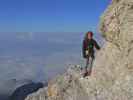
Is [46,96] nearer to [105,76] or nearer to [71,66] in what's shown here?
[71,66]

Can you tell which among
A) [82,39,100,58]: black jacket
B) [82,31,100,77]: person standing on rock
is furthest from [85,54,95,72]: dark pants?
[82,39,100,58]: black jacket

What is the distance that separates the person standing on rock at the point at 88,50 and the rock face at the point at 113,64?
55cm

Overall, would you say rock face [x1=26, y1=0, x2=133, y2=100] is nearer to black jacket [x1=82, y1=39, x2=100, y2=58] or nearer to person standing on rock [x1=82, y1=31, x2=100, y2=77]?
person standing on rock [x1=82, y1=31, x2=100, y2=77]

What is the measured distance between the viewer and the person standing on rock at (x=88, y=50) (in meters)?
34.3

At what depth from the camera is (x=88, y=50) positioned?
3488cm

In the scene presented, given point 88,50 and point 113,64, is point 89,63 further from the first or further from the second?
point 113,64

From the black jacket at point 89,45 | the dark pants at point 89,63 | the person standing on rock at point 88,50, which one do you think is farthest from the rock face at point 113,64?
the black jacket at point 89,45

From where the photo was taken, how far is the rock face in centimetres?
2998

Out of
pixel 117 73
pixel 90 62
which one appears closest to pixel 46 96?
pixel 90 62

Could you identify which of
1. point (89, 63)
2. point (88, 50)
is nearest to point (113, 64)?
point (88, 50)


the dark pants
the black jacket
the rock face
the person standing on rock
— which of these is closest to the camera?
the rock face

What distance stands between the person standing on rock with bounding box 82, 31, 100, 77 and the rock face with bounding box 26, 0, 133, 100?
55 cm

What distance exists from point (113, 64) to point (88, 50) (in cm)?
326

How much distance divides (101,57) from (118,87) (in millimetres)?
4780
